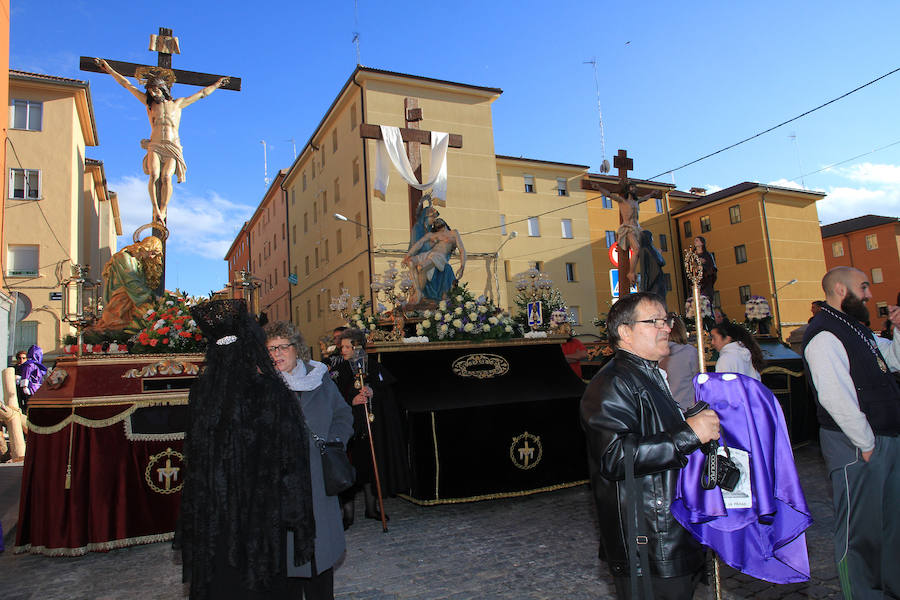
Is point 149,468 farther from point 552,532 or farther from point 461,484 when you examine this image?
point 552,532

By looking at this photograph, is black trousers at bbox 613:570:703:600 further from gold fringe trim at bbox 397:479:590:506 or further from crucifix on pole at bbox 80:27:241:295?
crucifix on pole at bbox 80:27:241:295

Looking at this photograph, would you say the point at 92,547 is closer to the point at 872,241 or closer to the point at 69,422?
the point at 69,422

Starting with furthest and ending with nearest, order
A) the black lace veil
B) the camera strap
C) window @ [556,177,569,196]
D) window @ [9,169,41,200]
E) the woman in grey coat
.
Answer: window @ [556,177,569,196] → window @ [9,169,41,200] → the woman in grey coat → the black lace veil → the camera strap

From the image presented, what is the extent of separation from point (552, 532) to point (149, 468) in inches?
162

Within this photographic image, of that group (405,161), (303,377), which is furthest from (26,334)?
(303,377)

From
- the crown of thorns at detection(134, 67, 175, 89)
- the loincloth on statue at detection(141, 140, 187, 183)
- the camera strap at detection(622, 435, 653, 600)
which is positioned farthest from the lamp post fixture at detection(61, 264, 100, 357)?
the camera strap at detection(622, 435, 653, 600)

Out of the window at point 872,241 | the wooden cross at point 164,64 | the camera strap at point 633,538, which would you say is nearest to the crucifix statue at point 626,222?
the wooden cross at point 164,64

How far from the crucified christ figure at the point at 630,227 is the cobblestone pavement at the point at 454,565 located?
5.11 metres

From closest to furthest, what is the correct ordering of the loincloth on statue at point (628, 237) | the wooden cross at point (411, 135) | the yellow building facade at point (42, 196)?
1. the wooden cross at point (411, 135)
2. the loincloth on statue at point (628, 237)
3. the yellow building facade at point (42, 196)

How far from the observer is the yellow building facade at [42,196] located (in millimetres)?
22516

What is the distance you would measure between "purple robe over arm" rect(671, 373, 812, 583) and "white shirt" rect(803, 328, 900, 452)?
1258 millimetres

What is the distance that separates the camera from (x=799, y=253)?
134 ft

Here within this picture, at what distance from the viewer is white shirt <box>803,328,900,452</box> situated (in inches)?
135

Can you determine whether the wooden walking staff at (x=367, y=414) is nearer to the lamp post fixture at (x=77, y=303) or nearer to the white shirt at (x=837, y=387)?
the lamp post fixture at (x=77, y=303)
